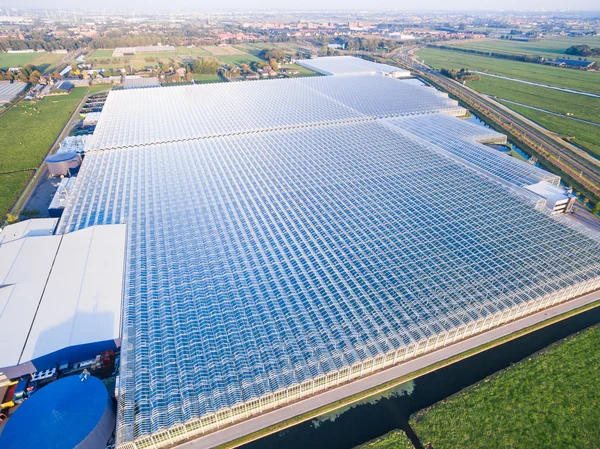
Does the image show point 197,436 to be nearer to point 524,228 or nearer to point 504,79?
point 524,228

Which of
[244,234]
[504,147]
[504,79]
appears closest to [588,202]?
[504,147]

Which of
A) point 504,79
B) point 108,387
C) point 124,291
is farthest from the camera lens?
point 504,79

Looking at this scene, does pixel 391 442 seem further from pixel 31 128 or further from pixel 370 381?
pixel 31 128

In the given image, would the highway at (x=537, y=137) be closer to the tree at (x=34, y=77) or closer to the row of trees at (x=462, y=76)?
the row of trees at (x=462, y=76)

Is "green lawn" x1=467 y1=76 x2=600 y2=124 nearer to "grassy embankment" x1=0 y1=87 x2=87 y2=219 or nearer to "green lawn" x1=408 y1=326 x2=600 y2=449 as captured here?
"green lawn" x1=408 y1=326 x2=600 y2=449

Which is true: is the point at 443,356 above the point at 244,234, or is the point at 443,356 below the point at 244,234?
below

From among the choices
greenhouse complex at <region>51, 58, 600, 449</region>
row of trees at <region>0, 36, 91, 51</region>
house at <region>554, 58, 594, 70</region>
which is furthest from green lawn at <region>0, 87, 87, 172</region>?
house at <region>554, 58, 594, 70</region>
